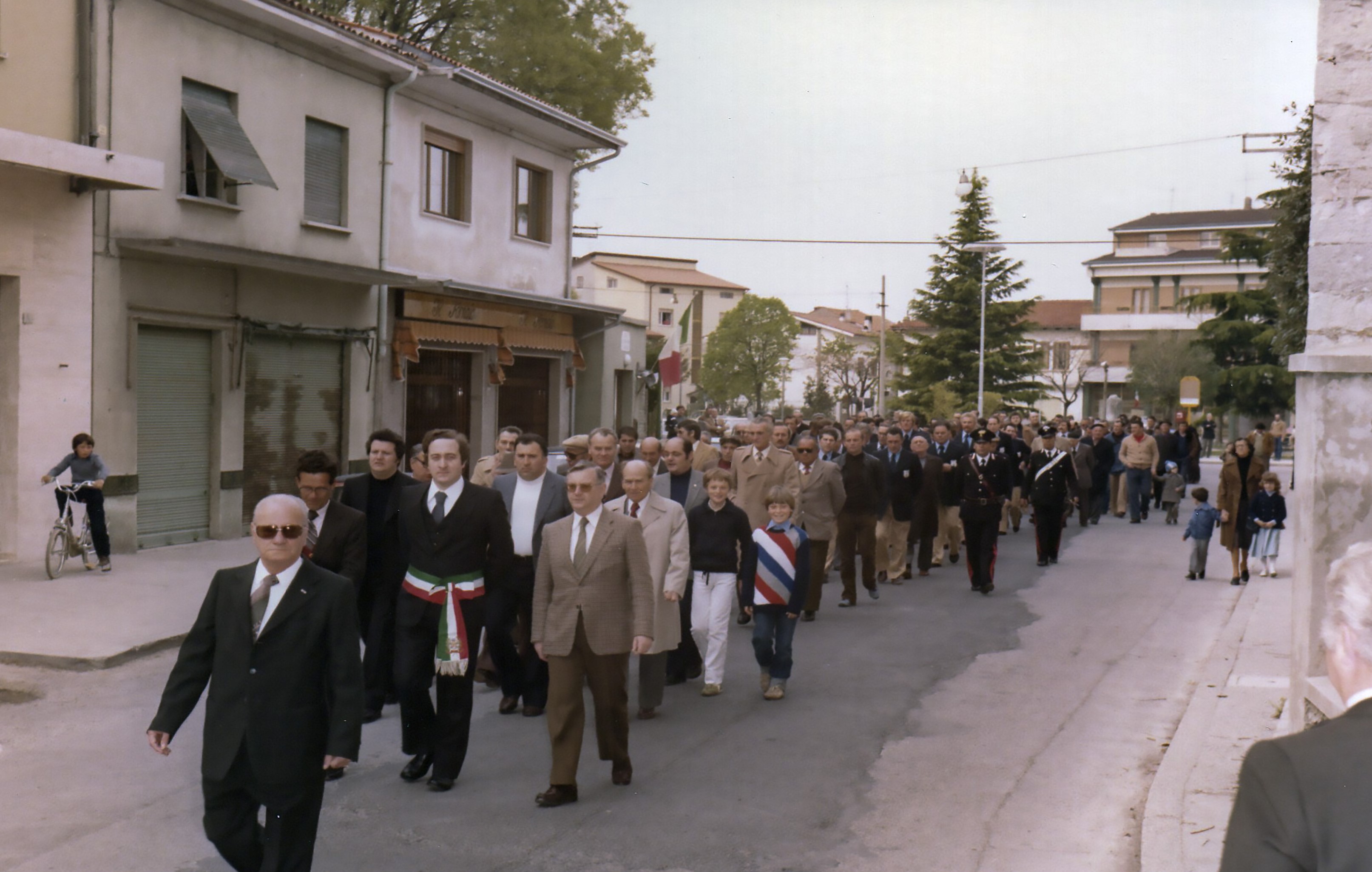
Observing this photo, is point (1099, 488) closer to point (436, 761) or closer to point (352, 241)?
point (352, 241)

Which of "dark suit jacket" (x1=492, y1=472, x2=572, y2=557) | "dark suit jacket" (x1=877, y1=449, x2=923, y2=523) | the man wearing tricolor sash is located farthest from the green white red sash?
"dark suit jacket" (x1=877, y1=449, x2=923, y2=523)

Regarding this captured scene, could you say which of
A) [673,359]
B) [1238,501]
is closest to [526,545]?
[1238,501]

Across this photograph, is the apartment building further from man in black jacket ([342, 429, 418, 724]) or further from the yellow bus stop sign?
the yellow bus stop sign

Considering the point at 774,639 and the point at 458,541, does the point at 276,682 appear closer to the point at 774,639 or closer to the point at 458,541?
the point at 458,541

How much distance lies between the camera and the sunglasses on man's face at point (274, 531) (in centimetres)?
422

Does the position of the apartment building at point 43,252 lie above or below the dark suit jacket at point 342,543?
above

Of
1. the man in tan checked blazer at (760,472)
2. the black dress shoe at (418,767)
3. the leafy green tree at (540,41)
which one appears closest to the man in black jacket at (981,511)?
the man in tan checked blazer at (760,472)

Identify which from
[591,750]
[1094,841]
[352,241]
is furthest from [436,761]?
[352,241]

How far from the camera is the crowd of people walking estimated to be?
14.0 ft

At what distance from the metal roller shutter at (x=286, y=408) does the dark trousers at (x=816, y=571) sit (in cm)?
831

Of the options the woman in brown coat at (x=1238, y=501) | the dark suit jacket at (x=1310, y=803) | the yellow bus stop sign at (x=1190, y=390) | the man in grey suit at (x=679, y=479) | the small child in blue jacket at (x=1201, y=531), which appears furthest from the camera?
the yellow bus stop sign at (x=1190, y=390)

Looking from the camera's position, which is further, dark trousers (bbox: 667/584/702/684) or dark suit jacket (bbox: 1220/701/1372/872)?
dark trousers (bbox: 667/584/702/684)

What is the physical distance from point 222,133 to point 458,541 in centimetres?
1153

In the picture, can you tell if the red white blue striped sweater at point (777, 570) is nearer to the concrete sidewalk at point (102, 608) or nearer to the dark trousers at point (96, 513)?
the concrete sidewalk at point (102, 608)
